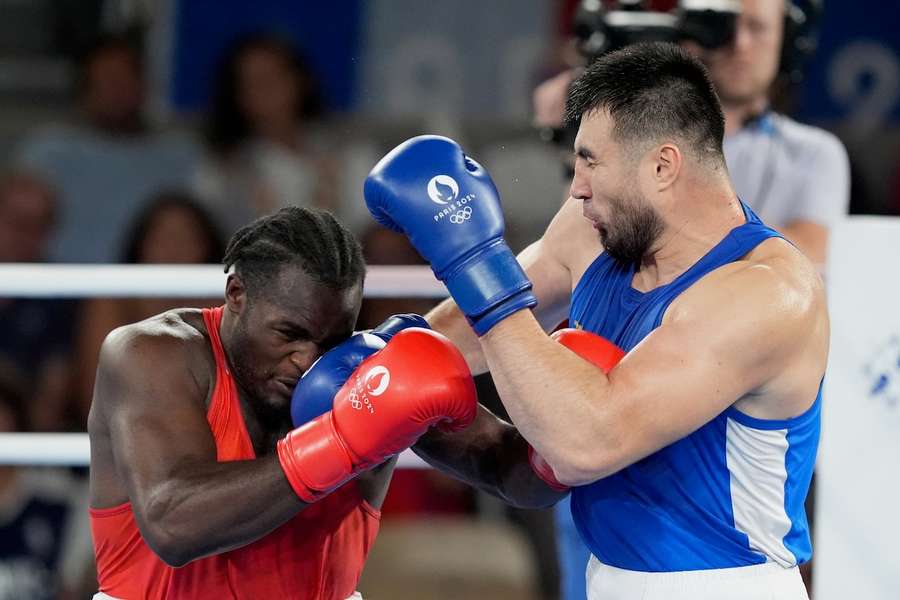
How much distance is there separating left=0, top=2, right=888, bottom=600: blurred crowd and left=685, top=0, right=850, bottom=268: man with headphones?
0.92 m

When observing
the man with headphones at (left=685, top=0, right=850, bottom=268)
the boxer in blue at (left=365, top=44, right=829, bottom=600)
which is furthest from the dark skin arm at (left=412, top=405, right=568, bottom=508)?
the man with headphones at (left=685, top=0, right=850, bottom=268)

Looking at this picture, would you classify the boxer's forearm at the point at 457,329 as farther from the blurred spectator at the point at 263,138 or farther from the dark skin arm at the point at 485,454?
the blurred spectator at the point at 263,138

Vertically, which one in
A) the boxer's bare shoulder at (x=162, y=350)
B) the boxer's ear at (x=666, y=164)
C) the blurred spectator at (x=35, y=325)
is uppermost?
the boxer's ear at (x=666, y=164)

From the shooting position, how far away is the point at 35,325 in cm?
504

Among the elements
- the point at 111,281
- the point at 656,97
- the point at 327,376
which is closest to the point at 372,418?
the point at 327,376

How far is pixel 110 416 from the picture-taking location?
243 centimetres

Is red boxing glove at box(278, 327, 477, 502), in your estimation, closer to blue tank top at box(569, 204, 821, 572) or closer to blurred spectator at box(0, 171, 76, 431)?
blue tank top at box(569, 204, 821, 572)

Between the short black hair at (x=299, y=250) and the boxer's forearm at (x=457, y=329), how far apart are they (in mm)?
425

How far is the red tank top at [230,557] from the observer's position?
2496 mm

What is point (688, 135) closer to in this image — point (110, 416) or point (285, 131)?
point (110, 416)

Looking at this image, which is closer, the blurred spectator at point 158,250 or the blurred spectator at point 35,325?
the blurred spectator at point 158,250

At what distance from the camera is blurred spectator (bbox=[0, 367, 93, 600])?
14.4 ft

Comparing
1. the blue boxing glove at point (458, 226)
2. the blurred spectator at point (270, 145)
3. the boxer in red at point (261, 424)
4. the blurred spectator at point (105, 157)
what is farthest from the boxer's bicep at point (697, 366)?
the blurred spectator at point (105, 157)

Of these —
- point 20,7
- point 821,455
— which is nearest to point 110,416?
point 821,455
